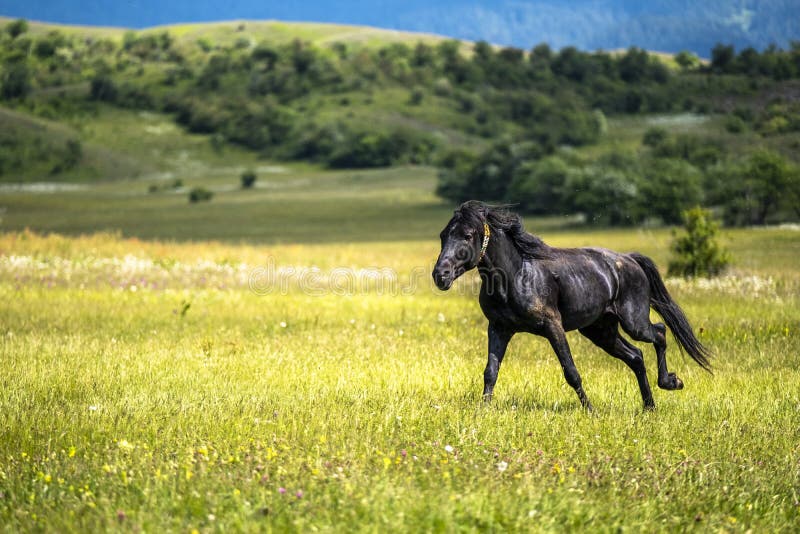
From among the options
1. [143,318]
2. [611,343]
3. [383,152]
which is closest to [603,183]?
[143,318]

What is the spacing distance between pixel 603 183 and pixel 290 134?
10174 centimetres

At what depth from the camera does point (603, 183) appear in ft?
218

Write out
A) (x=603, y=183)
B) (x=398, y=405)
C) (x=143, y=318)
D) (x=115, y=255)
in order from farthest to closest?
(x=603, y=183) < (x=115, y=255) < (x=143, y=318) < (x=398, y=405)

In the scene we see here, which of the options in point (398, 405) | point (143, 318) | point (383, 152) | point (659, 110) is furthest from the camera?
point (383, 152)

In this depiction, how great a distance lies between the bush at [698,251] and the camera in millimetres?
24078

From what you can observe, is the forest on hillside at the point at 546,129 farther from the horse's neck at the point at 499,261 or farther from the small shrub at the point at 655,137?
the horse's neck at the point at 499,261

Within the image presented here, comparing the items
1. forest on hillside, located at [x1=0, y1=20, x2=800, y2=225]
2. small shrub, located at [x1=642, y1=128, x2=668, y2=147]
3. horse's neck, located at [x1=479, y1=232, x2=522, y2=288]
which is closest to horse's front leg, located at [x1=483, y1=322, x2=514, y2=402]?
horse's neck, located at [x1=479, y1=232, x2=522, y2=288]

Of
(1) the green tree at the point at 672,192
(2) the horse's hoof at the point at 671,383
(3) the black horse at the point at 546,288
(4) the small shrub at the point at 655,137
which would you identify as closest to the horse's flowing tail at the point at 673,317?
(3) the black horse at the point at 546,288

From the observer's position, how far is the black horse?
8734 mm

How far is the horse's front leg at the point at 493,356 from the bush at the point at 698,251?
52.6 feet

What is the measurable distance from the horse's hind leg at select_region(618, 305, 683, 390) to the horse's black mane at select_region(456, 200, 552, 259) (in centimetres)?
130

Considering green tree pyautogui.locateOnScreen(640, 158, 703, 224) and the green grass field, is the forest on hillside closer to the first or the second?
green tree pyautogui.locateOnScreen(640, 158, 703, 224)

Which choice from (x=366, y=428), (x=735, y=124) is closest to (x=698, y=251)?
(x=366, y=428)

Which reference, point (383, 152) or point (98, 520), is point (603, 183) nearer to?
point (98, 520)
